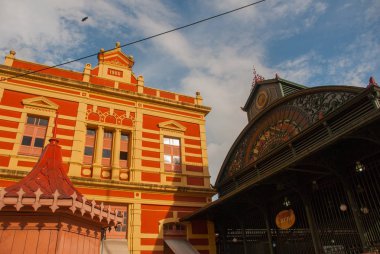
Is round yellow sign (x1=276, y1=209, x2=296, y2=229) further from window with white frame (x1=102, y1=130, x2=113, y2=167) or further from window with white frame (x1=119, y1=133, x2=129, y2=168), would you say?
window with white frame (x1=102, y1=130, x2=113, y2=167)

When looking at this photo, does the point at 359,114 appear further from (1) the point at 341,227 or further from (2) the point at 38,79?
(2) the point at 38,79

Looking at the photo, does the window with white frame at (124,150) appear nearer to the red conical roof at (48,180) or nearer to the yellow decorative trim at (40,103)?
the yellow decorative trim at (40,103)

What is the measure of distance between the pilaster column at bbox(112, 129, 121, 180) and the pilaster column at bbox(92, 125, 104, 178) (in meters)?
0.65

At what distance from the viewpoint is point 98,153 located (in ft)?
51.3

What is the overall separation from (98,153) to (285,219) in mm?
9528

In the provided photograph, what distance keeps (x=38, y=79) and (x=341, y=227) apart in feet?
49.4

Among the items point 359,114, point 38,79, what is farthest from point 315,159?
point 38,79

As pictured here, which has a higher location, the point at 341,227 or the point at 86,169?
the point at 86,169

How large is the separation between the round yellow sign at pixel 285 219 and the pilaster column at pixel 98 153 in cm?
864

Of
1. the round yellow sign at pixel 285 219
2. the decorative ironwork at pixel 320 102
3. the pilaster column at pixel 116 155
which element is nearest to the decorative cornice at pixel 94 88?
the pilaster column at pixel 116 155

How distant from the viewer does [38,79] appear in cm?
1583

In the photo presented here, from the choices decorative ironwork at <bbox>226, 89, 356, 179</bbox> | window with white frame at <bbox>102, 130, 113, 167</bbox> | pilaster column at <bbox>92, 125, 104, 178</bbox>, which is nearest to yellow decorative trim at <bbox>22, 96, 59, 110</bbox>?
pilaster column at <bbox>92, 125, 104, 178</bbox>

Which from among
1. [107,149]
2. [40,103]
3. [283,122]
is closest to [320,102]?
[283,122]

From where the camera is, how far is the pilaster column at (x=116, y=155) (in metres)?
15.4
